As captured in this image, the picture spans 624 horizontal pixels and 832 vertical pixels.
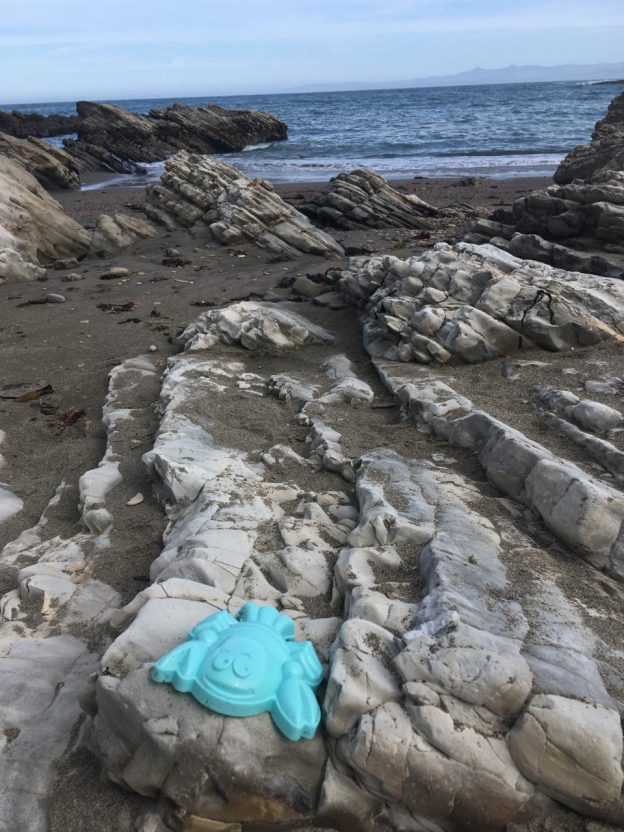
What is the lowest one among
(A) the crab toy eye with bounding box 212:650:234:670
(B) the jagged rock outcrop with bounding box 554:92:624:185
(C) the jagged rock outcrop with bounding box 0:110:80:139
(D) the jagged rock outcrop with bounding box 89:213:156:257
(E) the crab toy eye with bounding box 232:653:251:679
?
(D) the jagged rock outcrop with bounding box 89:213:156:257

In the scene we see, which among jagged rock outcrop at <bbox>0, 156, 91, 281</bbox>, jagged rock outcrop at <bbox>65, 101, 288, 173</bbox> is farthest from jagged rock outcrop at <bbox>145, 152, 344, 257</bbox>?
jagged rock outcrop at <bbox>65, 101, 288, 173</bbox>

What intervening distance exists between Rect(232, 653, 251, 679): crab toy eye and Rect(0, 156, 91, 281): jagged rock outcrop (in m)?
12.5

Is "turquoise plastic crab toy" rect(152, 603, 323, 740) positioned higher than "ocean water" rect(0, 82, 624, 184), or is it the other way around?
"ocean water" rect(0, 82, 624, 184)

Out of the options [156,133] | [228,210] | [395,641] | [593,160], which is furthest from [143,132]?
[395,641]

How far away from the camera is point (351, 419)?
6.27m

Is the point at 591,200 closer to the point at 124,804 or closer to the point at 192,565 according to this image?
the point at 192,565

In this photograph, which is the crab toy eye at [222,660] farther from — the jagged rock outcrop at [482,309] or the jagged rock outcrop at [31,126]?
the jagged rock outcrop at [31,126]

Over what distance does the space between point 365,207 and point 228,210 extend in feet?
14.2

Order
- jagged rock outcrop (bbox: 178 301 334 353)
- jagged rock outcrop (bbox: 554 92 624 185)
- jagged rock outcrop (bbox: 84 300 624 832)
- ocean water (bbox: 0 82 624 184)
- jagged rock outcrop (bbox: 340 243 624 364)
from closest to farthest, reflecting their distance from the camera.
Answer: jagged rock outcrop (bbox: 84 300 624 832) → jagged rock outcrop (bbox: 340 243 624 364) → jagged rock outcrop (bbox: 178 301 334 353) → jagged rock outcrop (bbox: 554 92 624 185) → ocean water (bbox: 0 82 624 184)

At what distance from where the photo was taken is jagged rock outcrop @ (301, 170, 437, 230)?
1814 centimetres

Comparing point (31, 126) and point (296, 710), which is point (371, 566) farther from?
point (31, 126)

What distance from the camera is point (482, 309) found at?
300 inches

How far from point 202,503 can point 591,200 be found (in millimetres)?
10445

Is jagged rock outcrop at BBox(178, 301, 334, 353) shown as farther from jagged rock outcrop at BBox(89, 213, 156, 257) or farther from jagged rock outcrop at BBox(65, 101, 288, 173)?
jagged rock outcrop at BBox(65, 101, 288, 173)
